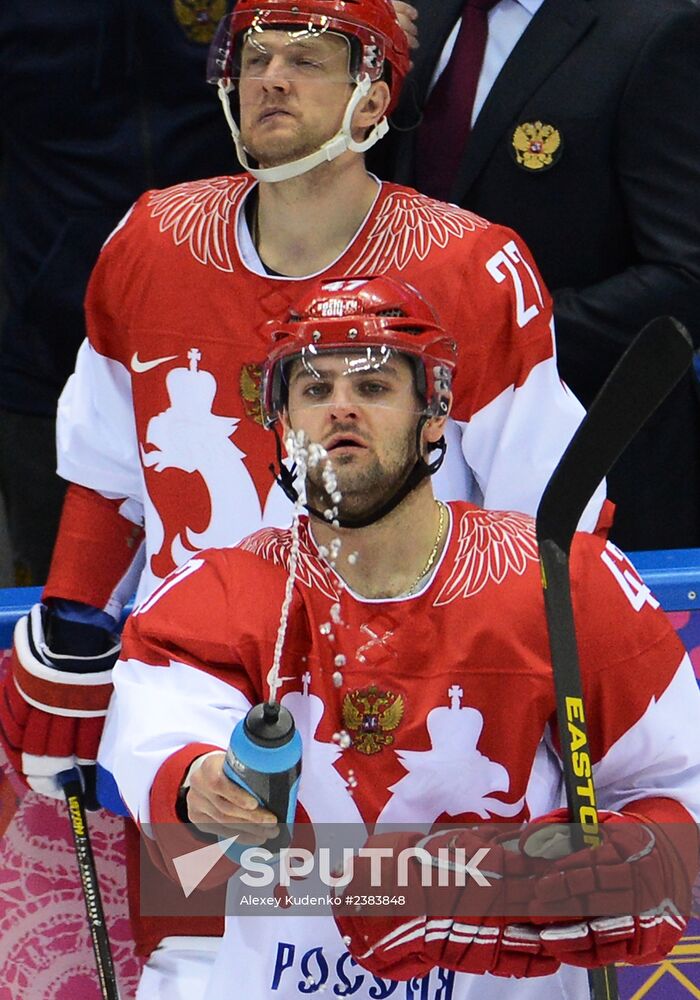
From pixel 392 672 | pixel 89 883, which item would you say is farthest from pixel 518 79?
pixel 89 883

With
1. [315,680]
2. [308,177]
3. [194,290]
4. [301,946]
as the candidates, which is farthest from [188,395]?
[301,946]

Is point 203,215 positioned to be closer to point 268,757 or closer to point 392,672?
point 392,672

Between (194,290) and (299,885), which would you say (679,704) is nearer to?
(299,885)

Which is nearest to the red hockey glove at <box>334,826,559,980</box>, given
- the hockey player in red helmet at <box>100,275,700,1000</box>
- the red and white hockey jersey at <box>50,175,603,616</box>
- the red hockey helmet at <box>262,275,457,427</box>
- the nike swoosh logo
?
the hockey player in red helmet at <box>100,275,700,1000</box>

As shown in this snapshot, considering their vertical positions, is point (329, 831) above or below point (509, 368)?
below

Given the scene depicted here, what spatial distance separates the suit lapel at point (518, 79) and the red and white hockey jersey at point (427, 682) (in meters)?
0.97

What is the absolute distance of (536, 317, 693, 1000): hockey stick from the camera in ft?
7.56

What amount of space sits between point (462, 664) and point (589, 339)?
973 millimetres

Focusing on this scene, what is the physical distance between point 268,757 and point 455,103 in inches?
62.7

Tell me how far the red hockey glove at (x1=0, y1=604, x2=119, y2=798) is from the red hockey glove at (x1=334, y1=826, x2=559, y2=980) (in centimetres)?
75

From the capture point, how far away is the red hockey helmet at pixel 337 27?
3.07 m

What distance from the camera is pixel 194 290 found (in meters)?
3.21

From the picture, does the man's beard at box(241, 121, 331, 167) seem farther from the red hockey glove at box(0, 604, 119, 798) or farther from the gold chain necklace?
the red hockey glove at box(0, 604, 119, 798)

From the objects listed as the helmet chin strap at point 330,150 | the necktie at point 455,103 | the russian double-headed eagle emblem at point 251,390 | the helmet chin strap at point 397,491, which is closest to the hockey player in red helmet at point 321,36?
the helmet chin strap at point 330,150
